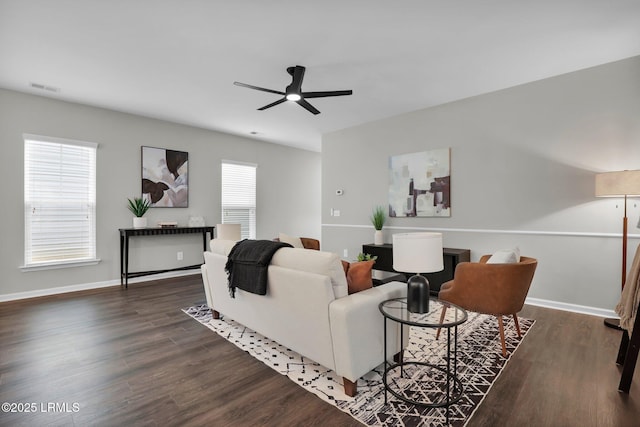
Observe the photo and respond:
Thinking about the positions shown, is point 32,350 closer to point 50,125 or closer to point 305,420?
point 305,420

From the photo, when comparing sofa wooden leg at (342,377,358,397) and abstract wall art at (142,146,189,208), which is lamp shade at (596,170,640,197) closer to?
sofa wooden leg at (342,377,358,397)

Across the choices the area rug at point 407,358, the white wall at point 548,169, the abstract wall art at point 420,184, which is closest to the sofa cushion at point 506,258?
the area rug at point 407,358

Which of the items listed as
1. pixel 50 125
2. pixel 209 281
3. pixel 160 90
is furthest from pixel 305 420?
pixel 50 125

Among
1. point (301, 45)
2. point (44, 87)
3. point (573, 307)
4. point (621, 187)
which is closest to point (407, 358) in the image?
point (573, 307)

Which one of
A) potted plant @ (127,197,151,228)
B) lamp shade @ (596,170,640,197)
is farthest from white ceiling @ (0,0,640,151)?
potted plant @ (127,197,151,228)

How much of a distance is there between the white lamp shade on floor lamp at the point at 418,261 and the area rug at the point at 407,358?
0.58m

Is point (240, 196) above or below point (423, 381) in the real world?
above

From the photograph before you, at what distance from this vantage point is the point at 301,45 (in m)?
2.93

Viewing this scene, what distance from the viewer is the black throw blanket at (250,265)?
7.77ft

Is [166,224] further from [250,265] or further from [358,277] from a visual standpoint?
[358,277]

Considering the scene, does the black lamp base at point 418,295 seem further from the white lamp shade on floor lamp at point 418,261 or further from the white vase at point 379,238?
the white vase at point 379,238

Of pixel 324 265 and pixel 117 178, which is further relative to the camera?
pixel 117 178

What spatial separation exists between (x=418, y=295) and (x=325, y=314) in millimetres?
596

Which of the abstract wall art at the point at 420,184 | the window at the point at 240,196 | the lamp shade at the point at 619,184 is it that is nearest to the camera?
the lamp shade at the point at 619,184
